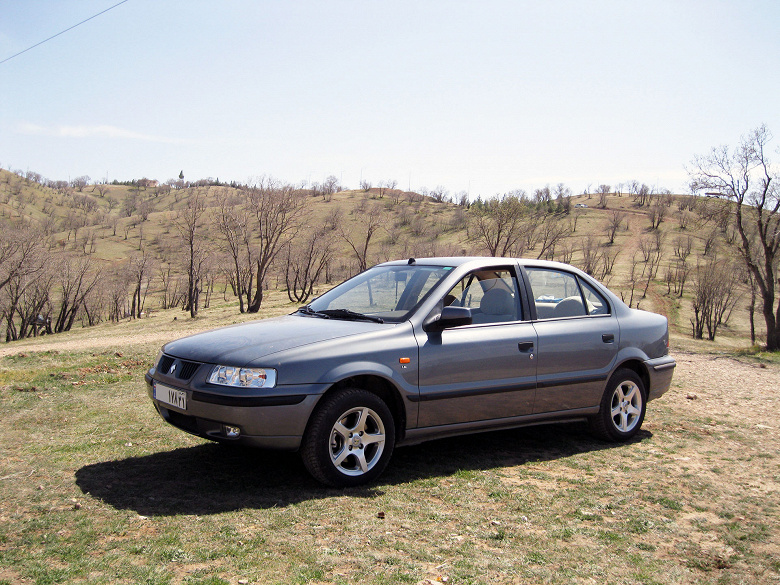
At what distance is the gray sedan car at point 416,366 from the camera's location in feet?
13.8

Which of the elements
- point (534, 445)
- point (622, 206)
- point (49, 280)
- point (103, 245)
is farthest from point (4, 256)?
point (622, 206)

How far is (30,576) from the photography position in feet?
9.35

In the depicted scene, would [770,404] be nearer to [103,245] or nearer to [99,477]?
[99,477]

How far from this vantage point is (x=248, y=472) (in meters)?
4.71

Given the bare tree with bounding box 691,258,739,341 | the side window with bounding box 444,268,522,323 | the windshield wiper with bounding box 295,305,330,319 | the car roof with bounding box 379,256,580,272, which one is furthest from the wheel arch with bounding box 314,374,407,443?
the bare tree with bounding box 691,258,739,341

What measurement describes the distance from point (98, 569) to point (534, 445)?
4.18m

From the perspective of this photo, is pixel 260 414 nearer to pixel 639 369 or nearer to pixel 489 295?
pixel 489 295

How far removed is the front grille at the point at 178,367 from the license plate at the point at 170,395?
4.1 inches

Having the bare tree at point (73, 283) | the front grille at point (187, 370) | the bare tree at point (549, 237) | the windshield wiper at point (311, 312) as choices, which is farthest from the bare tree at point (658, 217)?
the front grille at point (187, 370)

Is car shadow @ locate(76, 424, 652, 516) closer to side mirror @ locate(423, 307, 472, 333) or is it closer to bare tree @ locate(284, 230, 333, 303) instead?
side mirror @ locate(423, 307, 472, 333)

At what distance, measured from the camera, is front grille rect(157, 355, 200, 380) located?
14.5 feet

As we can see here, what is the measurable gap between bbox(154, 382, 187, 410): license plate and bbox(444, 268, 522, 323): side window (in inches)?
92.1

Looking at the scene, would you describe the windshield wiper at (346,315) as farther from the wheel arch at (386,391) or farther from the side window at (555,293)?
the side window at (555,293)

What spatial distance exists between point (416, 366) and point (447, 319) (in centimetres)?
45
